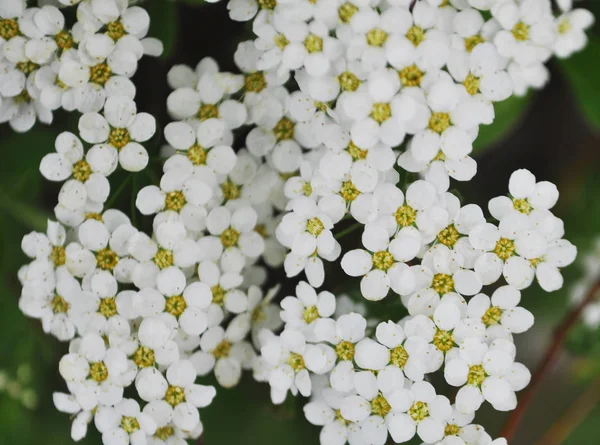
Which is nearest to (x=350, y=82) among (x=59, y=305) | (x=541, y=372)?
(x=59, y=305)

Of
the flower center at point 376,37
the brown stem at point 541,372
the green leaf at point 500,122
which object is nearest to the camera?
the flower center at point 376,37

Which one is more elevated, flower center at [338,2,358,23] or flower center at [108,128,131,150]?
flower center at [338,2,358,23]

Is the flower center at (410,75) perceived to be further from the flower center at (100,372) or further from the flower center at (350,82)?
the flower center at (100,372)

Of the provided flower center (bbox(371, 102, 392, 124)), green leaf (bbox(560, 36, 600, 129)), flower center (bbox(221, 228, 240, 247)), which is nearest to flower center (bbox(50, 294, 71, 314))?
flower center (bbox(221, 228, 240, 247))

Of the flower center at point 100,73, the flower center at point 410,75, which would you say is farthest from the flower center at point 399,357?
the flower center at point 100,73

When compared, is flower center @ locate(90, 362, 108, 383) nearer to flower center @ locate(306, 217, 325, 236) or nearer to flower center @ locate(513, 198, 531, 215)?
flower center @ locate(306, 217, 325, 236)

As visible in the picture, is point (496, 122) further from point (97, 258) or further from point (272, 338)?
point (97, 258)
